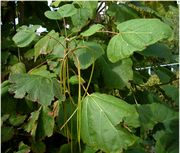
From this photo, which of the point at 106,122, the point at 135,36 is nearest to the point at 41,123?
the point at 106,122

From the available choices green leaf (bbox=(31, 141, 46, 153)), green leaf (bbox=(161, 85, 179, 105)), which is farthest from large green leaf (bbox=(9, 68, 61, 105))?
green leaf (bbox=(161, 85, 179, 105))

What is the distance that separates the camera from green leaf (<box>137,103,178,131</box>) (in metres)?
1.21

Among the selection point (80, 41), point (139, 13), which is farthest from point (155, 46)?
point (80, 41)

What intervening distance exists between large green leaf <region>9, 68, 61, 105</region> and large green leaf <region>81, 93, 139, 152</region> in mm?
89

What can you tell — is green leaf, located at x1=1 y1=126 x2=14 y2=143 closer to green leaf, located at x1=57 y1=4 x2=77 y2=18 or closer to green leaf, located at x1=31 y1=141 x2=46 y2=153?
green leaf, located at x1=31 y1=141 x2=46 y2=153

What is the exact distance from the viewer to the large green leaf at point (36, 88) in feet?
3.46

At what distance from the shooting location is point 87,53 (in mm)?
1159

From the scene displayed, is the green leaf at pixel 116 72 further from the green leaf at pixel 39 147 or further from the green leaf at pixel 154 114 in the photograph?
the green leaf at pixel 39 147

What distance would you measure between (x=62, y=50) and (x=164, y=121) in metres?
0.37

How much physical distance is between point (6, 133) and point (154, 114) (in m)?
0.46

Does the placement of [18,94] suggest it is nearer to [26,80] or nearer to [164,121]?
[26,80]

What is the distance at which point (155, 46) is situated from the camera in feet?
4.24

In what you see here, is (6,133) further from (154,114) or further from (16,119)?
A: (154,114)

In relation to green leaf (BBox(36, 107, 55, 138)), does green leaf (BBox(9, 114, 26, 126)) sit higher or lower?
lower
